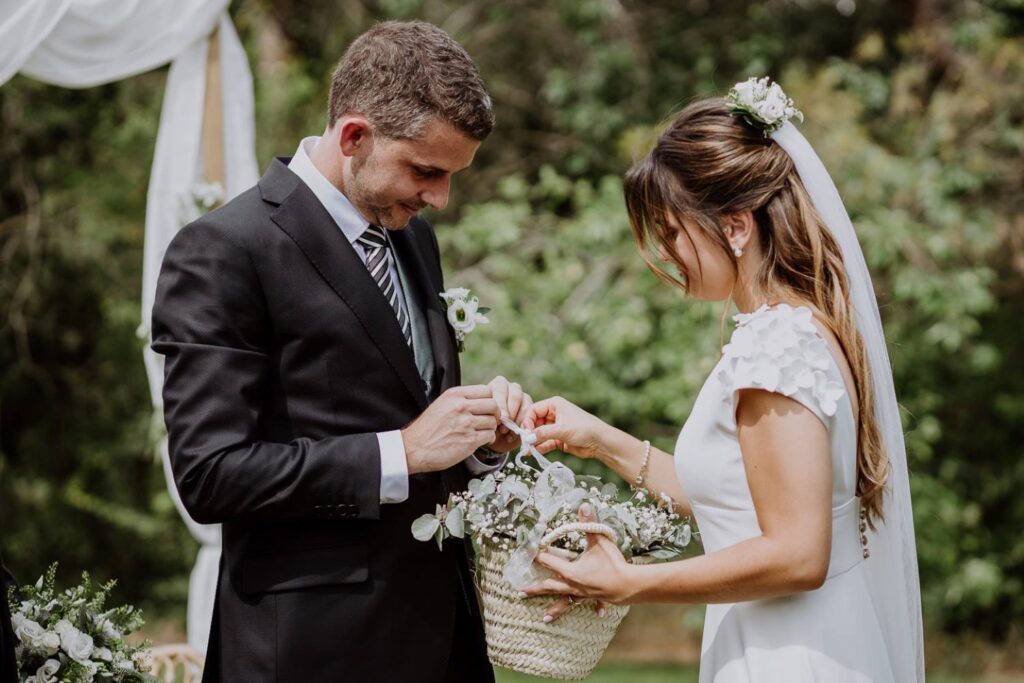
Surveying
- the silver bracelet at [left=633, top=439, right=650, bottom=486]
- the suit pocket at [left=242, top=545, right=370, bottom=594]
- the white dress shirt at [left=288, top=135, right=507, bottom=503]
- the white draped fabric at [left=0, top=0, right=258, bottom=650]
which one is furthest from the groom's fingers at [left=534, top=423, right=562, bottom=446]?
the white draped fabric at [left=0, top=0, right=258, bottom=650]

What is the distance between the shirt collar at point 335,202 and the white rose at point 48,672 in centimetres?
112

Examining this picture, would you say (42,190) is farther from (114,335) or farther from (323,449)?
(323,449)

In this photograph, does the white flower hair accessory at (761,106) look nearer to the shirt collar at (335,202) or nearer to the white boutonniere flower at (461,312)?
the white boutonniere flower at (461,312)

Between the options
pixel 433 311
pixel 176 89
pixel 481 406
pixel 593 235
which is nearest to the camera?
pixel 481 406

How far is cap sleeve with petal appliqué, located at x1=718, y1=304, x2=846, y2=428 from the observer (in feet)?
7.38

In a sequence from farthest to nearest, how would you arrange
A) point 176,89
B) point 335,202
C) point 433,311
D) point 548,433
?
point 176,89 < point 548,433 < point 433,311 < point 335,202

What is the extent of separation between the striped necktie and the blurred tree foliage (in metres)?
4.27

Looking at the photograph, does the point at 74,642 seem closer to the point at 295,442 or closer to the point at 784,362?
the point at 295,442

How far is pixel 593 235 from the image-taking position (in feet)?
24.2

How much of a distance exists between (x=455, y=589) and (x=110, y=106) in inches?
330

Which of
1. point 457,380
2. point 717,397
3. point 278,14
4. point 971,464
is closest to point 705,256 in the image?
point 717,397

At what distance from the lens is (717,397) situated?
8.04ft

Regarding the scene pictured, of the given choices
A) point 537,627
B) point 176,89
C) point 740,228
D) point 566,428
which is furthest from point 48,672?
point 176,89

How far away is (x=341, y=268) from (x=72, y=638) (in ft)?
3.28
